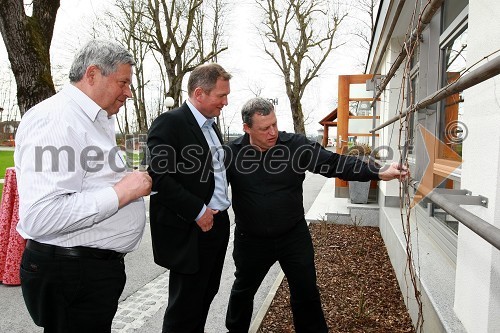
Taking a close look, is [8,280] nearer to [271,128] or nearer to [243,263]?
[243,263]

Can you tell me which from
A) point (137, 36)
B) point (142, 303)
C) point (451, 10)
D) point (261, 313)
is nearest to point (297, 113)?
point (137, 36)

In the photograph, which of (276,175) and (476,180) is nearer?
(476,180)

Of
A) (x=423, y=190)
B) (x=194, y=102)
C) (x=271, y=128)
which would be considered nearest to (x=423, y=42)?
(x=423, y=190)

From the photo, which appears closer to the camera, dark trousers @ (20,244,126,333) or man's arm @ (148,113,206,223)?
dark trousers @ (20,244,126,333)

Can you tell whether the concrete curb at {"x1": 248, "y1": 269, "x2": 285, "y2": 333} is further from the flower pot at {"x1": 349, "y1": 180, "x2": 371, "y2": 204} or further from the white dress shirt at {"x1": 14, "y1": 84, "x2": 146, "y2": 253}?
the flower pot at {"x1": 349, "y1": 180, "x2": 371, "y2": 204}

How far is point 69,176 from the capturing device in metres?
1.61

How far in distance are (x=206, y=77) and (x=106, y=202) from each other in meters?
1.34

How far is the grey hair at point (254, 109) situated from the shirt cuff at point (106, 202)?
57.5 inches

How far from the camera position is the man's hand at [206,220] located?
2516 mm

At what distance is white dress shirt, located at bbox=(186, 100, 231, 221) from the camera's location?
2.74m

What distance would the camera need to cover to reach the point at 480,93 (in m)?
2.05

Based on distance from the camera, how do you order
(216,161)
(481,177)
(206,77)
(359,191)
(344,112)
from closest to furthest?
(481,177), (206,77), (216,161), (359,191), (344,112)

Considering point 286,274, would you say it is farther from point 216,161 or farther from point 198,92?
point 198,92

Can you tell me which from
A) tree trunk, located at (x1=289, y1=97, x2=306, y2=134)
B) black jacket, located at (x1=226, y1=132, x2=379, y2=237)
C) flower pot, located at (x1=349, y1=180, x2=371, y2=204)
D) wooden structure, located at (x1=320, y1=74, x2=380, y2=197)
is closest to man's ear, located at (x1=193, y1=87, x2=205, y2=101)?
black jacket, located at (x1=226, y1=132, x2=379, y2=237)
